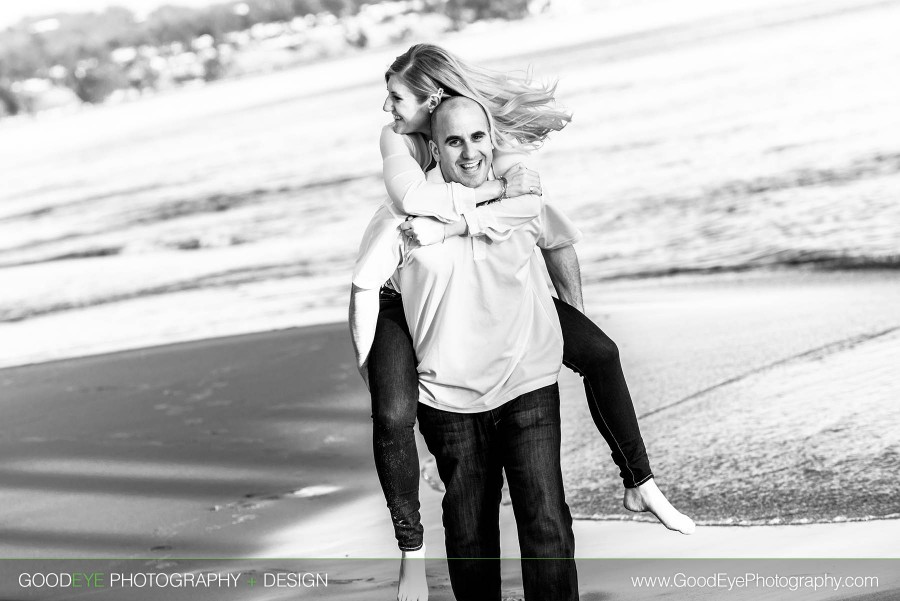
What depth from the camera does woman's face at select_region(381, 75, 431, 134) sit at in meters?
2.92

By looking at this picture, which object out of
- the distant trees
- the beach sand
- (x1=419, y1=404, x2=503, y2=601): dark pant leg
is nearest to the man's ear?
(x1=419, y1=404, x2=503, y2=601): dark pant leg

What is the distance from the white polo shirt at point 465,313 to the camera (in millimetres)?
2795

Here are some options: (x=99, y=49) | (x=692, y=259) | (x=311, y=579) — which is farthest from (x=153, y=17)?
(x=311, y=579)

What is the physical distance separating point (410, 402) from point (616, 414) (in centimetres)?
53

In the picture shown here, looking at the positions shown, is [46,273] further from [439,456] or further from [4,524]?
[439,456]

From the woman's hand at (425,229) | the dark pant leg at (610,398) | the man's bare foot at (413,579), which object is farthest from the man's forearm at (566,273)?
the man's bare foot at (413,579)

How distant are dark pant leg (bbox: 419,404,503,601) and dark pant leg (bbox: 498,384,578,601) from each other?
0.07 meters

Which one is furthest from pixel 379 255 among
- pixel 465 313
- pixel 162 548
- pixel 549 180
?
pixel 549 180

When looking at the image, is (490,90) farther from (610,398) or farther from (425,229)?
(610,398)

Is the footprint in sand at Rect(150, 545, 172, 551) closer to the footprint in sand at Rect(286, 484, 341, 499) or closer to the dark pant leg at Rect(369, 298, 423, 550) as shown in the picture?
the footprint in sand at Rect(286, 484, 341, 499)

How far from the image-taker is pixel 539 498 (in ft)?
9.13

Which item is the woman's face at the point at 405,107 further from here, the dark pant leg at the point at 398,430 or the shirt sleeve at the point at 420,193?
the dark pant leg at the point at 398,430

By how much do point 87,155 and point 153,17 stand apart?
3222 centimetres

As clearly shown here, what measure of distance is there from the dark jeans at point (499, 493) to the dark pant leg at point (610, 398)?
12cm
